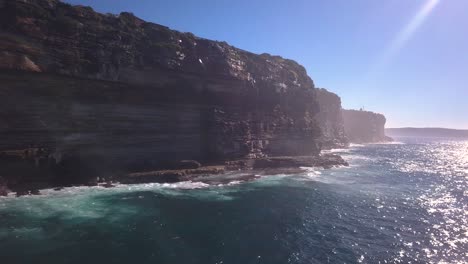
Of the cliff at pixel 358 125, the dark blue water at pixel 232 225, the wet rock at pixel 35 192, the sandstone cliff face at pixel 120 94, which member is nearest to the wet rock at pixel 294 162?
the sandstone cliff face at pixel 120 94

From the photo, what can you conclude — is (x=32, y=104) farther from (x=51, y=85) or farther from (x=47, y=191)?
(x=47, y=191)

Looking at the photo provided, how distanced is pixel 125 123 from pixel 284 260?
33.3 m

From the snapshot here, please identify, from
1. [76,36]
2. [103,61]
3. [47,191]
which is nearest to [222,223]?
[47,191]

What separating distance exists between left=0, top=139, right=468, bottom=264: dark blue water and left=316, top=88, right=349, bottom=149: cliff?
84.0 meters

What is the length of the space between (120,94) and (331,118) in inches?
4250

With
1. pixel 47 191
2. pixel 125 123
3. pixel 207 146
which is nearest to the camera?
pixel 47 191

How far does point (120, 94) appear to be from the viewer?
157 ft

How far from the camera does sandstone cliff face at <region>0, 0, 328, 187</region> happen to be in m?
39.8

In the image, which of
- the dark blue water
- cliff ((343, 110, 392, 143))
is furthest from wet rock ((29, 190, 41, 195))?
cliff ((343, 110, 392, 143))

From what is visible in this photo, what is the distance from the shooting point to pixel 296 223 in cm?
3155

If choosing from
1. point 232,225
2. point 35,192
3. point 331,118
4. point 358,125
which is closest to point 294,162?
point 232,225

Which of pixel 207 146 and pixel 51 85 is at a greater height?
pixel 51 85

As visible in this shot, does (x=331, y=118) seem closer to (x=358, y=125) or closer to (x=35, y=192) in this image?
(x=358, y=125)

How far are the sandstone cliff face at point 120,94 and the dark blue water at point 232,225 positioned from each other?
7533mm
